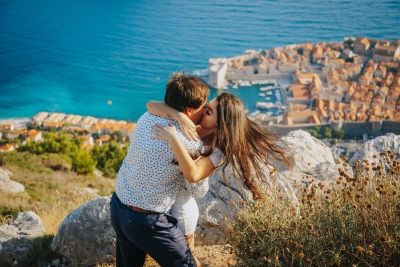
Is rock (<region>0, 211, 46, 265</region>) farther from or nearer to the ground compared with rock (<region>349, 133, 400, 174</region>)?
nearer to the ground

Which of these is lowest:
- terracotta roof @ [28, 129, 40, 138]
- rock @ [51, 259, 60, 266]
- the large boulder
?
terracotta roof @ [28, 129, 40, 138]

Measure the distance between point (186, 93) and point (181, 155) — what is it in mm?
196

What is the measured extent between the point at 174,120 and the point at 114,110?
1840 cm

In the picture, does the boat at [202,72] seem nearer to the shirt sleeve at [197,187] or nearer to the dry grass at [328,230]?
the dry grass at [328,230]

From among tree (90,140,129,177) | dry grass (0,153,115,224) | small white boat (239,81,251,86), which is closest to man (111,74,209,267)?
dry grass (0,153,115,224)

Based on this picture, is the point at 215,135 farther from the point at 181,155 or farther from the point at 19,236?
the point at 19,236

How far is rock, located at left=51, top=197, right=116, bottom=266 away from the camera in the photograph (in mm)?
2078

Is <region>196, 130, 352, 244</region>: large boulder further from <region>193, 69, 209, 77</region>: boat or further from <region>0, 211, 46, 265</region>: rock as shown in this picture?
<region>193, 69, 209, 77</region>: boat

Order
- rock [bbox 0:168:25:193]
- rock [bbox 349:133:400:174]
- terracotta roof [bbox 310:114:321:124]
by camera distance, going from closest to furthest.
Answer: rock [bbox 349:133:400:174] → rock [bbox 0:168:25:193] → terracotta roof [bbox 310:114:321:124]

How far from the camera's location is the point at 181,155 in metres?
1.26

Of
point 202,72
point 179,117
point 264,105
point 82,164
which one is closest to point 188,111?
point 179,117

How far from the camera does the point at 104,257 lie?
2084 mm

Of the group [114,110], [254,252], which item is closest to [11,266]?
[254,252]

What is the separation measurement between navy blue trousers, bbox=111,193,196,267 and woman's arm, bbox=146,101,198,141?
272 millimetres
